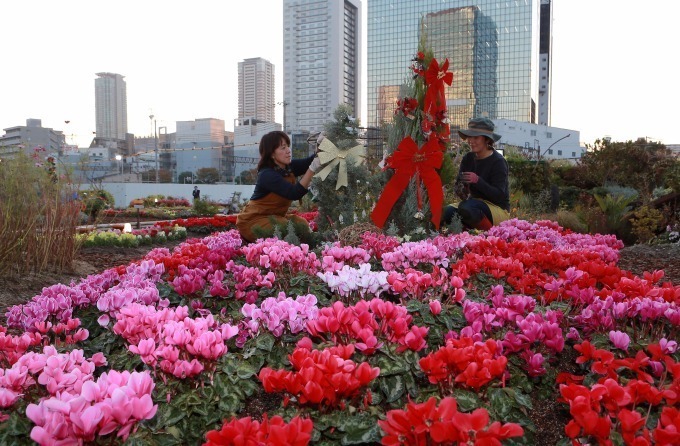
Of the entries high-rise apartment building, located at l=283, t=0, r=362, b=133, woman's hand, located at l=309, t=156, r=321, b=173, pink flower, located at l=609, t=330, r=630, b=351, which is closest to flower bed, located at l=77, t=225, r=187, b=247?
woman's hand, located at l=309, t=156, r=321, b=173

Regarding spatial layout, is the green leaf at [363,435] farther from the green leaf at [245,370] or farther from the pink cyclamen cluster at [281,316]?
the pink cyclamen cluster at [281,316]

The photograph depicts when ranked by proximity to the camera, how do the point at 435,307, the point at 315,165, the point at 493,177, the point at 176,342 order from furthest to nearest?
the point at 493,177
the point at 315,165
the point at 435,307
the point at 176,342

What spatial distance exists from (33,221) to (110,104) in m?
84.7

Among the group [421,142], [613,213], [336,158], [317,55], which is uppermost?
[317,55]

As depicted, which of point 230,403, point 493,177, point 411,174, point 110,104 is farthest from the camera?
point 110,104

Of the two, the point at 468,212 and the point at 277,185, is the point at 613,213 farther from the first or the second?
the point at 277,185

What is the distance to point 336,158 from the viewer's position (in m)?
5.42

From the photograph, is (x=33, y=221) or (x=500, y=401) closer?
(x=500, y=401)

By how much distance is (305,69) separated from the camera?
94.5 meters

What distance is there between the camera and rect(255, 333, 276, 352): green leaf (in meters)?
2.13

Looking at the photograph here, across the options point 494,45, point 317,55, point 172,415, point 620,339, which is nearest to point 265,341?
point 172,415

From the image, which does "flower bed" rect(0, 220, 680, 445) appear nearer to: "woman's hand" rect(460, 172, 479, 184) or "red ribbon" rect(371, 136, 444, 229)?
"red ribbon" rect(371, 136, 444, 229)

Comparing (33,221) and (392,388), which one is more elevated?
(33,221)

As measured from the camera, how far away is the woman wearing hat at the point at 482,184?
5715 mm
